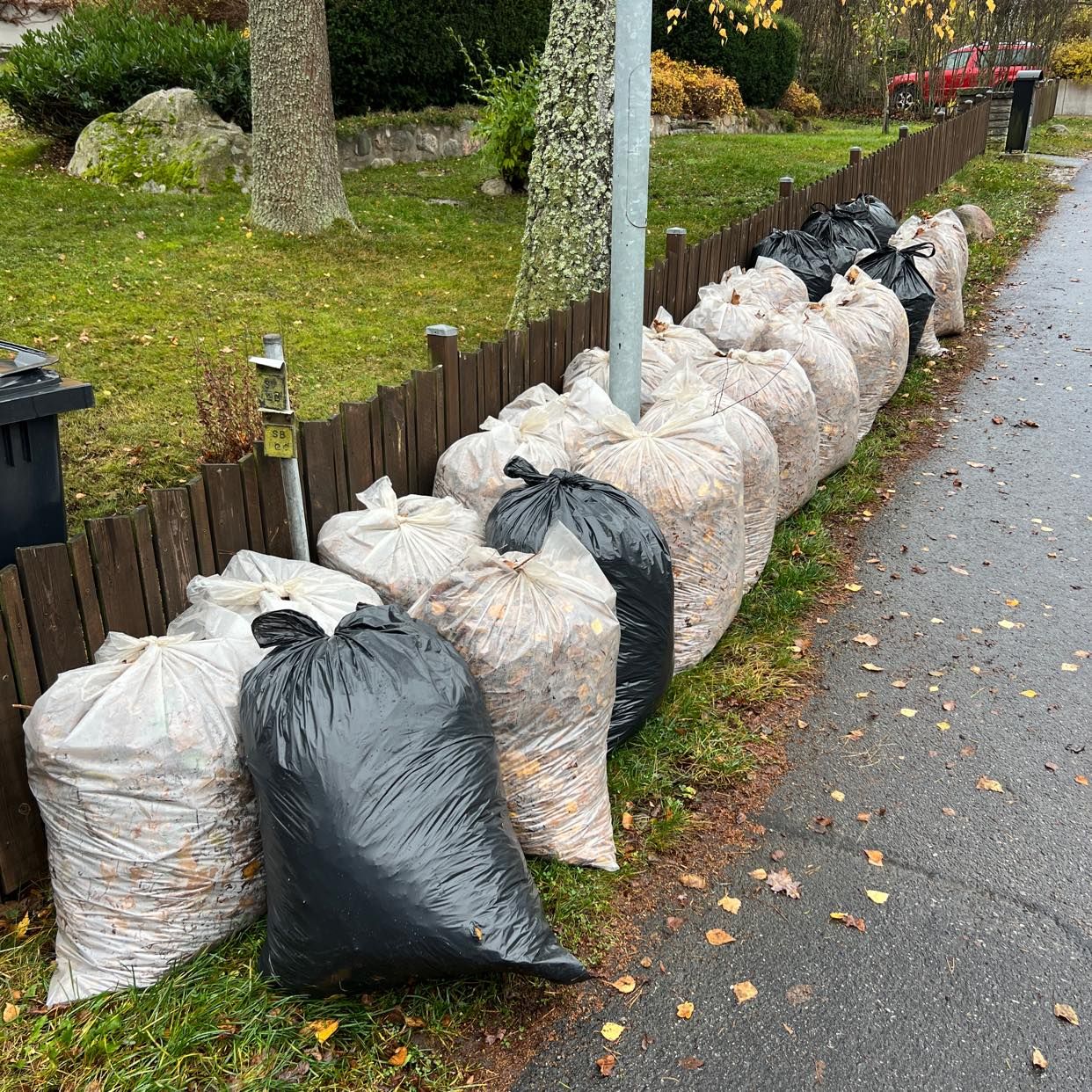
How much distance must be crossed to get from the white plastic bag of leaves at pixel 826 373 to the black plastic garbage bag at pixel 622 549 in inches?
85.0

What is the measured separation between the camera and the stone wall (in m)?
12.6

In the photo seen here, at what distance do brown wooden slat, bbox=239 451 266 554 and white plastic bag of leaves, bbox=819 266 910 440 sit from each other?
149 inches

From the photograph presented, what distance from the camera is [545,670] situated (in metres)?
2.82

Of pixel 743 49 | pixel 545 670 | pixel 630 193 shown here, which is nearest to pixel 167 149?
pixel 630 193

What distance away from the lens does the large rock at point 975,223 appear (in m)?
11.3

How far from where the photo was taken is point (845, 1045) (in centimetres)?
251

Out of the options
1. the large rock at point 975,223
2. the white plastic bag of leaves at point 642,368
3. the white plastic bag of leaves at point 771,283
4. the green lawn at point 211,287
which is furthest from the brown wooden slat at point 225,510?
the large rock at point 975,223

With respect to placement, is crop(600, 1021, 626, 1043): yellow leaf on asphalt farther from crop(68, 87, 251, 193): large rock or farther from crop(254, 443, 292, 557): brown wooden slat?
crop(68, 87, 251, 193): large rock

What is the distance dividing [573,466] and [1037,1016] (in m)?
2.40

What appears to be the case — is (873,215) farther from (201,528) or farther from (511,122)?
(201,528)

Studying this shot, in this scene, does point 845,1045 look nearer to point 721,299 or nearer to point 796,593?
point 796,593

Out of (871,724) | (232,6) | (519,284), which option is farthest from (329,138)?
(232,6)

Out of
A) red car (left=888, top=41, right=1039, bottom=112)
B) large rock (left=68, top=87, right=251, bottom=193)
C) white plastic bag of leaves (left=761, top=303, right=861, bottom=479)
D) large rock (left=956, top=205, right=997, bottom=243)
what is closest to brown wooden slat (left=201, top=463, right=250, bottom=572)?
white plastic bag of leaves (left=761, top=303, right=861, bottom=479)

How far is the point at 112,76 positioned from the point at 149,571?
35.2ft
